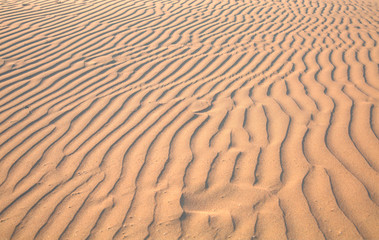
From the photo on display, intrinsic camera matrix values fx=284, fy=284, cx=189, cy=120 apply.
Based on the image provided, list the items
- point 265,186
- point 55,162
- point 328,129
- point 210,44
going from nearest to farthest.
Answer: point 265,186, point 55,162, point 328,129, point 210,44

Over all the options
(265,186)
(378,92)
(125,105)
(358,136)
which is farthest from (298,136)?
(125,105)

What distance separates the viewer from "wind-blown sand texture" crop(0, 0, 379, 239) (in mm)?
1871

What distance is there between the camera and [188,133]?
8.66ft

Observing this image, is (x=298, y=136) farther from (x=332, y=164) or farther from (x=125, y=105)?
(x=125, y=105)

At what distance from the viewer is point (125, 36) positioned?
4816mm

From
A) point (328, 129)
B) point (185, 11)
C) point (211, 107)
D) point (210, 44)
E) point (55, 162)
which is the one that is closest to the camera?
point (55, 162)

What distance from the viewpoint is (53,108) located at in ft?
10.0

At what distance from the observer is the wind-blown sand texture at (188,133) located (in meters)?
1.87

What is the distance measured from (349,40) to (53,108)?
181 inches

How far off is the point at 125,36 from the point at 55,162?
3.02 metres

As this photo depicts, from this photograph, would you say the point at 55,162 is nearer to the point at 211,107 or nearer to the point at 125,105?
the point at 125,105

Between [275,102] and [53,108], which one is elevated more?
[53,108]

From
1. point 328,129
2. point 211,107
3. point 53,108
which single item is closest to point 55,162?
point 53,108

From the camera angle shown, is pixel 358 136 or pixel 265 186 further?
pixel 358 136
